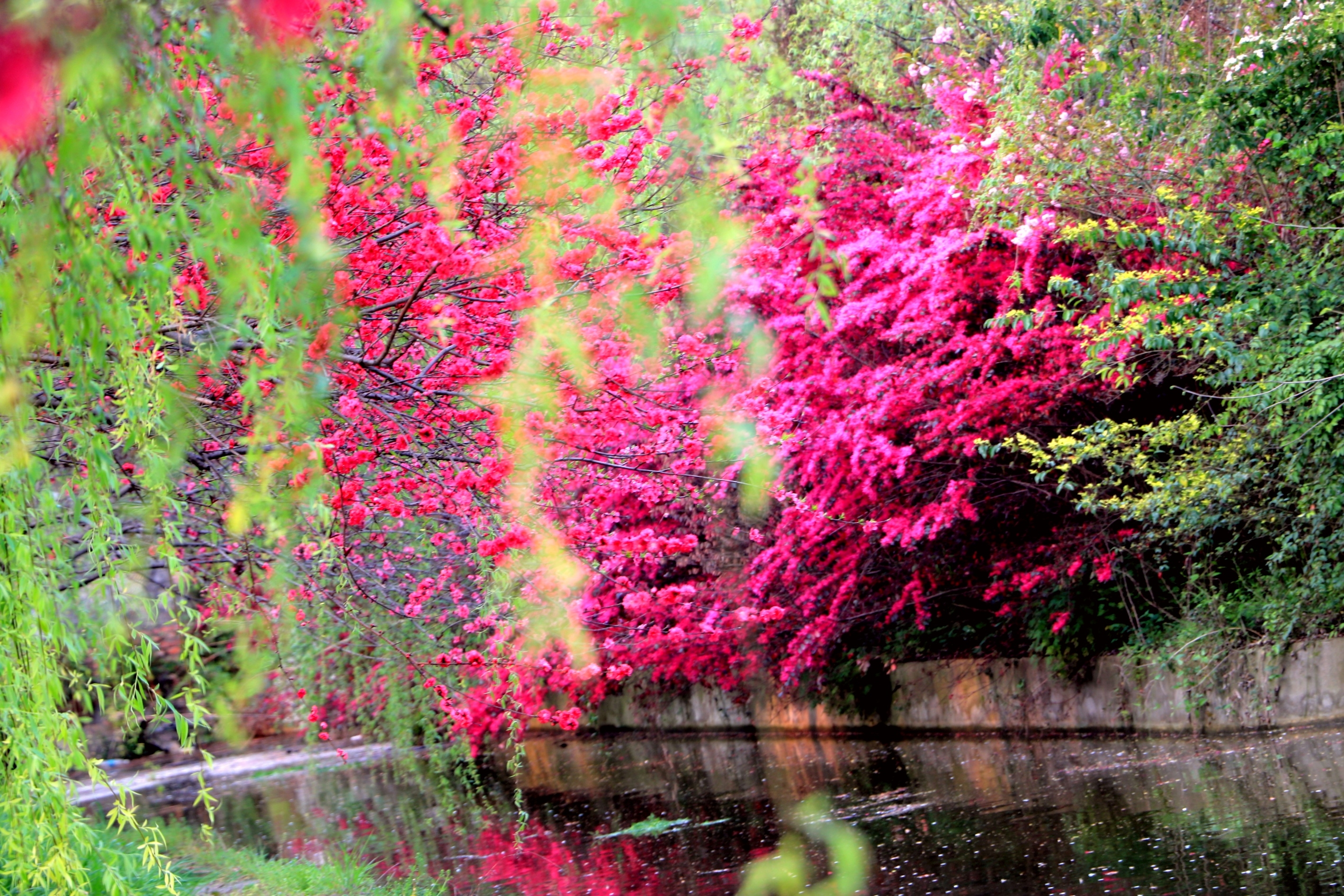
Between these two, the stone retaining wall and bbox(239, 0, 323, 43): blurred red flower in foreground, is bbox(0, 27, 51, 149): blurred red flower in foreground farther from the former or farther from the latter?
the stone retaining wall

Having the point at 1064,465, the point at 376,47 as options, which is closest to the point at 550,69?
the point at 376,47

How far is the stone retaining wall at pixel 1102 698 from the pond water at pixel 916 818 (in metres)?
0.25

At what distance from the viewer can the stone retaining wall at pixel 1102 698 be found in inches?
422

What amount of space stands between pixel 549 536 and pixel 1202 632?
6.45 meters

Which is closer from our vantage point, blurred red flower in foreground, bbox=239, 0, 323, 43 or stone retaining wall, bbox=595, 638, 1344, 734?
blurred red flower in foreground, bbox=239, 0, 323, 43

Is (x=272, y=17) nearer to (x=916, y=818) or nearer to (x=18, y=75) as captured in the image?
(x=18, y=75)

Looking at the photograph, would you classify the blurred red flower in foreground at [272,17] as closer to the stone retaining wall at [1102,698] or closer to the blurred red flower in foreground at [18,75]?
the blurred red flower in foreground at [18,75]

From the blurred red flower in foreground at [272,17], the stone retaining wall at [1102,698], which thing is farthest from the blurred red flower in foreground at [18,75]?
the stone retaining wall at [1102,698]

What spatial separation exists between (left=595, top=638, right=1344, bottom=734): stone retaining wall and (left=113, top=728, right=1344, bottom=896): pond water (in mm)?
247

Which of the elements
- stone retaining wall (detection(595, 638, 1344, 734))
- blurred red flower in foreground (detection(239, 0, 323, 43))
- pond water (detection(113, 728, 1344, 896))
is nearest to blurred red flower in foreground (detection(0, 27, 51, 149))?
blurred red flower in foreground (detection(239, 0, 323, 43))

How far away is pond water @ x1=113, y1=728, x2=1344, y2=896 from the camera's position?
7531mm

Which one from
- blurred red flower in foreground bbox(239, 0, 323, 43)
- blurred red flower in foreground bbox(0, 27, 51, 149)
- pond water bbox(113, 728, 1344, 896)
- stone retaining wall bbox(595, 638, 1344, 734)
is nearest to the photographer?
blurred red flower in foreground bbox(0, 27, 51, 149)

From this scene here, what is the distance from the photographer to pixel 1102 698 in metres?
12.7

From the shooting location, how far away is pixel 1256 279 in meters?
10.0
